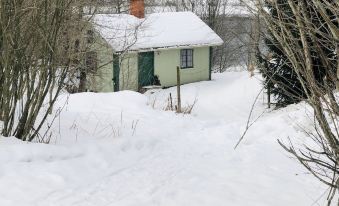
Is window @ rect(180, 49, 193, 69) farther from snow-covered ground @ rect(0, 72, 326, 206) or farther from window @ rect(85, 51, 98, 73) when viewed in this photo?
snow-covered ground @ rect(0, 72, 326, 206)

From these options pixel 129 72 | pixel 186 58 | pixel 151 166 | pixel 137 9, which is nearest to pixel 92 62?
pixel 129 72

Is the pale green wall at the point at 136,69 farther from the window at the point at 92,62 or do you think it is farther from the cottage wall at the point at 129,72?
the window at the point at 92,62

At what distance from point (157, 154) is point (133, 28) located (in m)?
17.6

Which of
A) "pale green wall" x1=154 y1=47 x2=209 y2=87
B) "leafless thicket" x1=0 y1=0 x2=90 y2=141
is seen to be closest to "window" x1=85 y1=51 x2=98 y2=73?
"pale green wall" x1=154 y1=47 x2=209 y2=87

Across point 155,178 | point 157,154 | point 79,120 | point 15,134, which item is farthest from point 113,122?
point 155,178

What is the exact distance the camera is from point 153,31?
88.7 ft

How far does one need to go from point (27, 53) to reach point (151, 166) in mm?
2331

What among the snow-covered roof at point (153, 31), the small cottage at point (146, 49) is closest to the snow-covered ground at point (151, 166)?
the small cottage at point (146, 49)

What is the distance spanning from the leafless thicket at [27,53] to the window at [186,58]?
818 inches

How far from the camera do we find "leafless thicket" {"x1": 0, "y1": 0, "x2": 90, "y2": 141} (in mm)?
6391

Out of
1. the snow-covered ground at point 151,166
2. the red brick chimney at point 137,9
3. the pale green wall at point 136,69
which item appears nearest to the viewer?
the snow-covered ground at point 151,166

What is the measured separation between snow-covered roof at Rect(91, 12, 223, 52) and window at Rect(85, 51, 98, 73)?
1.00 m

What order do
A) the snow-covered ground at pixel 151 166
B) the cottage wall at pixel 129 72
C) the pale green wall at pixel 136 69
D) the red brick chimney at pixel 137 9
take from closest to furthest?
the snow-covered ground at pixel 151 166 < the pale green wall at pixel 136 69 < the cottage wall at pixel 129 72 < the red brick chimney at pixel 137 9

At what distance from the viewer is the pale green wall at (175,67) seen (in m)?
26.4
